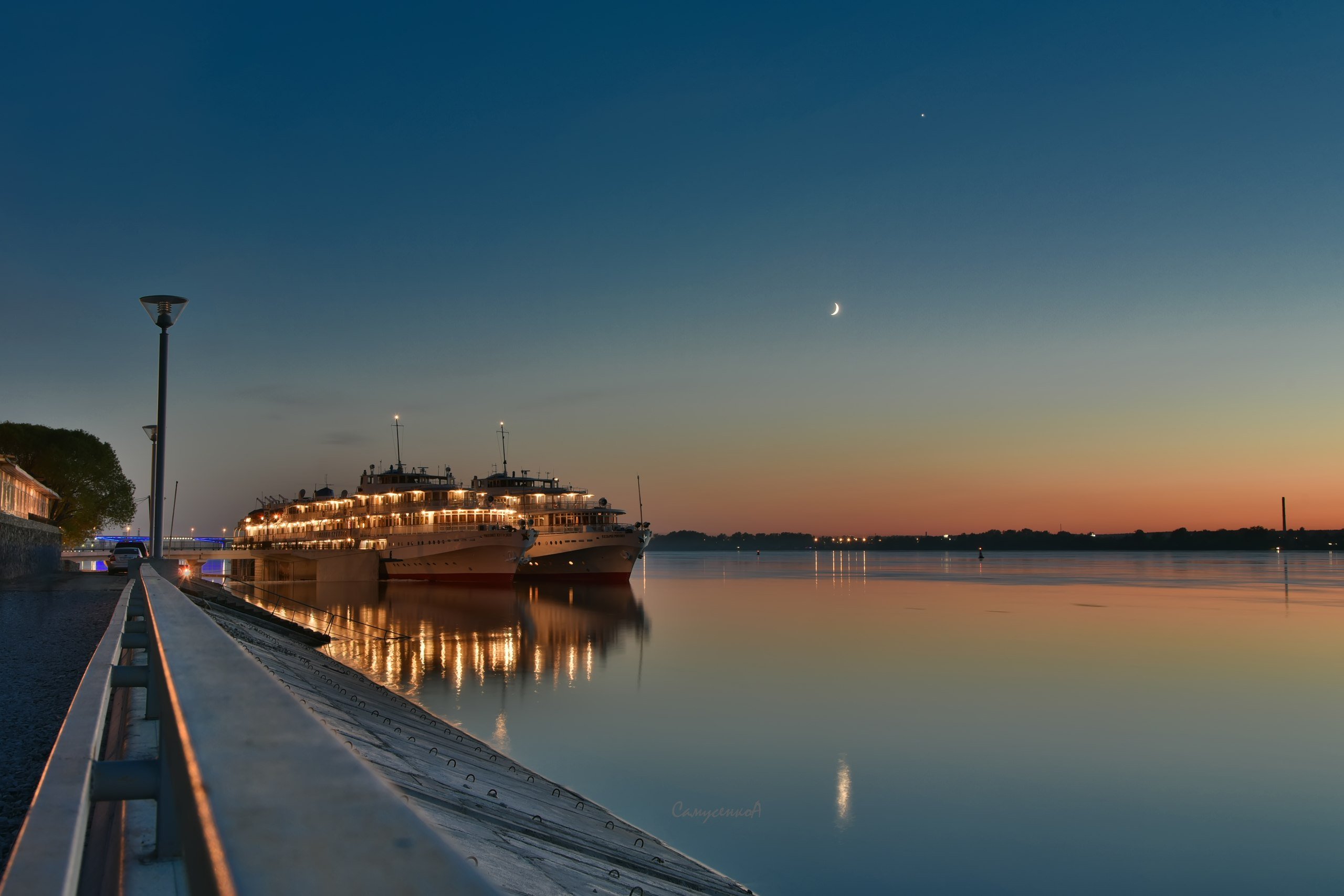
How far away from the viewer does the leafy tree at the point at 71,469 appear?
238 feet

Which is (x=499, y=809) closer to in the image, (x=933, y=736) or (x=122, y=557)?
(x=933, y=736)

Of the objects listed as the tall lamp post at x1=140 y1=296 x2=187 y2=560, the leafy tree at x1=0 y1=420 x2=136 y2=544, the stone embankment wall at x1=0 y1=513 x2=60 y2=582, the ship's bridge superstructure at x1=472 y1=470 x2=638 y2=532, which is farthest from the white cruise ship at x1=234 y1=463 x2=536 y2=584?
the tall lamp post at x1=140 y1=296 x2=187 y2=560

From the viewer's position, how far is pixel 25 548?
36.7 m

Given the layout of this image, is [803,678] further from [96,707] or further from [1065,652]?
[96,707]

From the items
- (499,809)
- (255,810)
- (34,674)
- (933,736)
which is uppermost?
(255,810)

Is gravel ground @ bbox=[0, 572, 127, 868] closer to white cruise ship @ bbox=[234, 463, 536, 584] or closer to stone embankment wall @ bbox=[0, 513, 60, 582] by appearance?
stone embankment wall @ bbox=[0, 513, 60, 582]

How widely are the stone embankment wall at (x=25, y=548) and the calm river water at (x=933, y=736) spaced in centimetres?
1177

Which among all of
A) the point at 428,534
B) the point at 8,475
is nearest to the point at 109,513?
the point at 428,534

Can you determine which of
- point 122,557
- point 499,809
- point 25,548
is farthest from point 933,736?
point 122,557

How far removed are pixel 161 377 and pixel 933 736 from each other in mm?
20898

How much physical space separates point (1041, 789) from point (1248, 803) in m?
3.62

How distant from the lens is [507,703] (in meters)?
25.8

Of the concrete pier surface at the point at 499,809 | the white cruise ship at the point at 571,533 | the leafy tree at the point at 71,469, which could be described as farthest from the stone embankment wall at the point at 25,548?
the white cruise ship at the point at 571,533

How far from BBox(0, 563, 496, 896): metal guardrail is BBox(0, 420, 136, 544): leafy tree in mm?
80886
